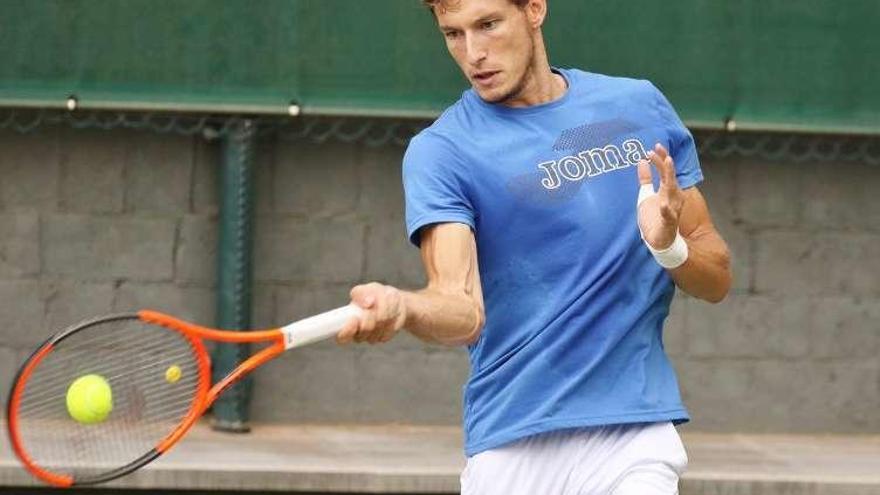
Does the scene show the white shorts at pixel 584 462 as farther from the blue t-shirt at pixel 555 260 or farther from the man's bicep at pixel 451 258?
the man's bicep at pixel 451 258

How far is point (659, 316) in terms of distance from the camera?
5.38 meters

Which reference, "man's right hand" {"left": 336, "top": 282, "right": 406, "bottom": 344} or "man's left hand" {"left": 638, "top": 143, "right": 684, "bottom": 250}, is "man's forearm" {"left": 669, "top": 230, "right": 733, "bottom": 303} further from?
"man's right hand" {"left": 336, "top": 282, "right": 406, "bottom": 344}

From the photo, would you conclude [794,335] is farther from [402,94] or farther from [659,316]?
[659,316]

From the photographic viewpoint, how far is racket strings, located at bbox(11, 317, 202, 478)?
5.19 meters

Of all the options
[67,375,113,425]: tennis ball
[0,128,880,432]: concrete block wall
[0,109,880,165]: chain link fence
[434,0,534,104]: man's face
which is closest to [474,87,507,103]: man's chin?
[434,0,534,104]: man's face

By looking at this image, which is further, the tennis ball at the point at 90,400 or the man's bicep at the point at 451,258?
the tennis ball at the point at 90,400

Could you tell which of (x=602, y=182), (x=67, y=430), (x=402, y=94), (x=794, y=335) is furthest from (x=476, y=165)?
(x=794, y=335)

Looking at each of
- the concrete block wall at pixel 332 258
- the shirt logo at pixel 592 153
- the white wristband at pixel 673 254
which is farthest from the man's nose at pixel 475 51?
the concrete block wall at pixel 332 258

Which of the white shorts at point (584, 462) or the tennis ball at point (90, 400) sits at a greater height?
the tennis ball at point (90, 400)

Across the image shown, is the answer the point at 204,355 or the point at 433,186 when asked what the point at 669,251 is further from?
the point at 204,355

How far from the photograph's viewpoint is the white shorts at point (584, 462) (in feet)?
17.2

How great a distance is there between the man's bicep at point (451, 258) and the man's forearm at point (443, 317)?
4 cm

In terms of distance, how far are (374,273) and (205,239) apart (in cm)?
68

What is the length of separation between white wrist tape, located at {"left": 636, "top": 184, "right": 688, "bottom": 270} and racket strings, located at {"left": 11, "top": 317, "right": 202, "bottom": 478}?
1020 millimetres
